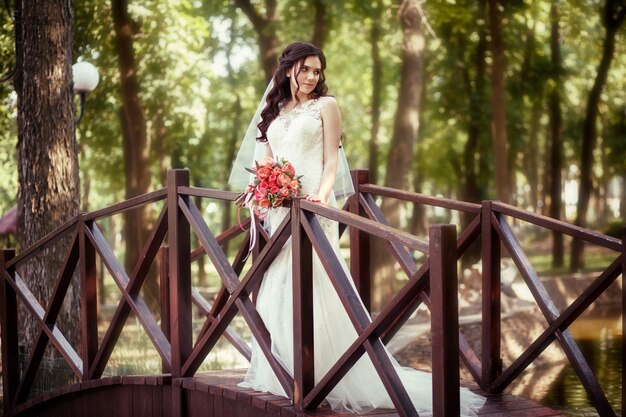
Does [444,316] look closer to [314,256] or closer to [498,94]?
[314,256]

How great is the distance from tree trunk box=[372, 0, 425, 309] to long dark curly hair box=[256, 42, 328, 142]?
9.62 m

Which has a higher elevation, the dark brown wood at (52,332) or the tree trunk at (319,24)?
the tree trunk at (319,24)

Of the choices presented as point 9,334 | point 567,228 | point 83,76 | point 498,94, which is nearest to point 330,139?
point 567,228

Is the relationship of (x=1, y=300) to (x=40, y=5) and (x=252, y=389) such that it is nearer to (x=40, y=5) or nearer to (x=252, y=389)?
(x=40, y=5)

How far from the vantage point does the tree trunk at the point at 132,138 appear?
15367 mm

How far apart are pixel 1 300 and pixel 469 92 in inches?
661

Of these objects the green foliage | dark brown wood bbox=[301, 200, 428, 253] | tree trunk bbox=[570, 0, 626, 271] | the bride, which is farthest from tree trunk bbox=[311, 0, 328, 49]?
dark brown wood bbox=[301, 200, 428, 253]

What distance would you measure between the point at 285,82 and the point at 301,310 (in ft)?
5.49

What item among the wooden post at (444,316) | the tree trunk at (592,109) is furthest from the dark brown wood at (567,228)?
the tree trunk at (592,109)

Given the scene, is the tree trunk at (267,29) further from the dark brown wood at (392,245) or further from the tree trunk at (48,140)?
the dark brown wood at (392,245)

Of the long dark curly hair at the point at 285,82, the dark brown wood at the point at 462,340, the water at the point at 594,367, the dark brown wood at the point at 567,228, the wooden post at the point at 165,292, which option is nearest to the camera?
the dark brown wood at the point at 567,228

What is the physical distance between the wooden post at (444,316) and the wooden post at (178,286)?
7.86 ft

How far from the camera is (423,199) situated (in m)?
6.21

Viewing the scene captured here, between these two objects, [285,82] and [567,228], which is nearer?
[567,228]
